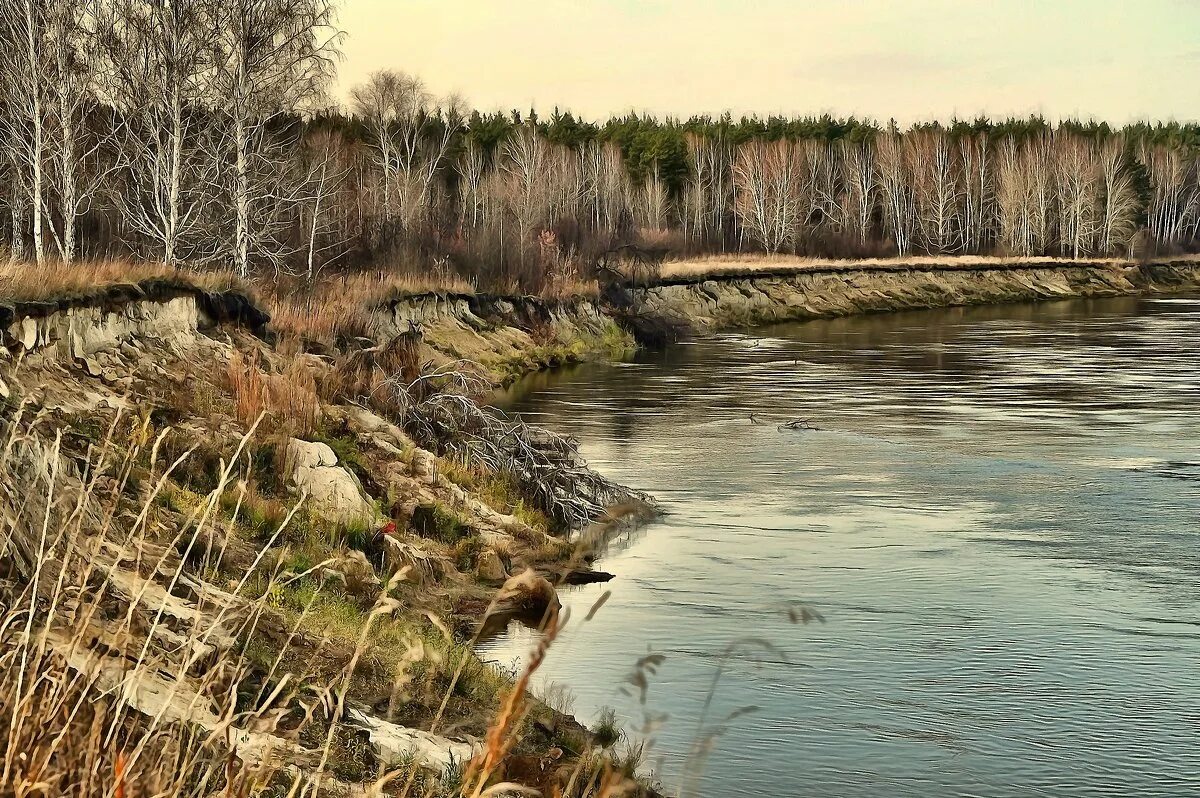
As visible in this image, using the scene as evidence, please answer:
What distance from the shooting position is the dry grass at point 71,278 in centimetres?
1393

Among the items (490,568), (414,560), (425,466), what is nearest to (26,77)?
(425,466)

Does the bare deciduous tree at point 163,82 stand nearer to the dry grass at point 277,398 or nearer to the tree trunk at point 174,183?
the tree trunk at point 174,183

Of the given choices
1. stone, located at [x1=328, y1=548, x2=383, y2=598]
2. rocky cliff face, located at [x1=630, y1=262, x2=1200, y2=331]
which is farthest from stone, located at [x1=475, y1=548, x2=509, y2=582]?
rocky cliff face, located at [x1=630, y1=262, x2=1200, y2=331]

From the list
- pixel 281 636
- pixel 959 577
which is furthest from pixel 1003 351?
pixel 281 636

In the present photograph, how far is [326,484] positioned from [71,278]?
4.05 m

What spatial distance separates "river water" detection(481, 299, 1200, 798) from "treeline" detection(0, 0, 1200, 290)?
908cm

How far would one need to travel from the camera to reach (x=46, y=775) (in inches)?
148

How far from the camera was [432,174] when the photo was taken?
6738 cm

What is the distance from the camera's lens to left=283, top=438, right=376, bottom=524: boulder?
1348 centimetres

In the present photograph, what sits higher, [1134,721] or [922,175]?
[922,175]

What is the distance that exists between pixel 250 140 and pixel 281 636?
82.7 feet

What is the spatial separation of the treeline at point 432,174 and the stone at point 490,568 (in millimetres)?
14863

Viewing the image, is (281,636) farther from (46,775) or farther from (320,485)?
(46,775)

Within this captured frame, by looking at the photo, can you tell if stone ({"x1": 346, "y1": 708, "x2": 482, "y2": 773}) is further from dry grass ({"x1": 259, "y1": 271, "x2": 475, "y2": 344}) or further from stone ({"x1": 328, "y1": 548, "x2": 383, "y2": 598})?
dry grass ({"x1": 259, "y1": 271, "x2": 475, "y2": 344})
